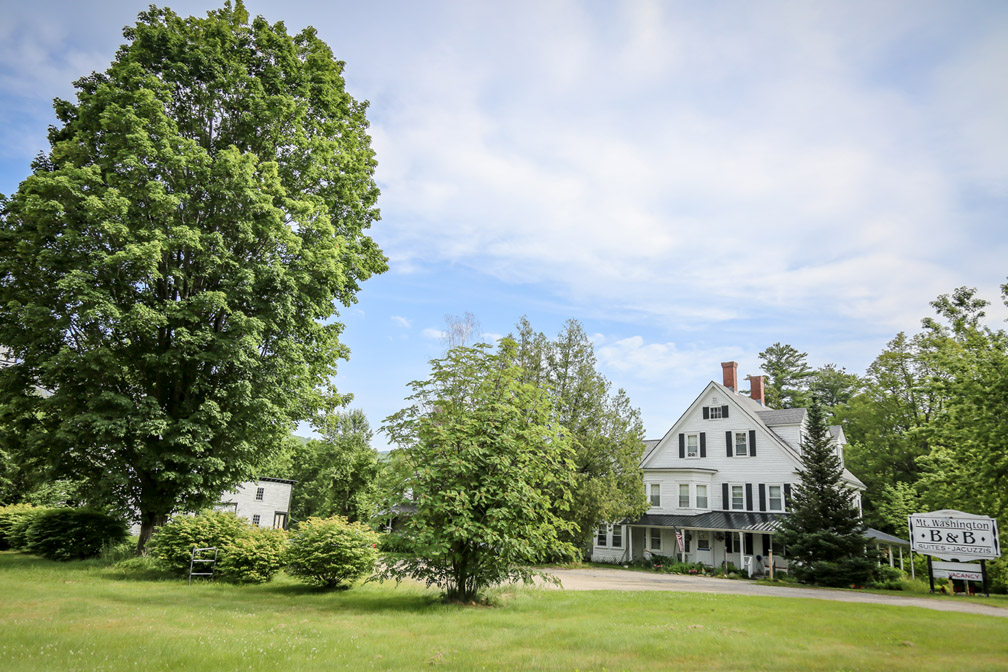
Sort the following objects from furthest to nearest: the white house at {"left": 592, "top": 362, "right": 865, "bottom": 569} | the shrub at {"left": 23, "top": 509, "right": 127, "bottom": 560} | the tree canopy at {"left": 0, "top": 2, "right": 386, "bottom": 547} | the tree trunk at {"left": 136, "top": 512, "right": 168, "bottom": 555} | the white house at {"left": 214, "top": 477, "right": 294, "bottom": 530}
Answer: the white house at {"left": 214, "top": 477, "right": 294, "bottom": 530}, the white house at {"left": 592, "top": 362, "right": 865, "bottom": 569}, the shrub at {"left": 23, "top": 509, "right": 127, "bottom": 560}, the tree trunk at {"left": 136, "top": 512, "right": 168, "bottom": 555}, the tree canopy at {"left": 0, "top": 2, "right": 386, "bottom": 547}

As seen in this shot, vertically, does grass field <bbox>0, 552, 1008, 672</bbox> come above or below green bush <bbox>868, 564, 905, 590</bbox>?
above

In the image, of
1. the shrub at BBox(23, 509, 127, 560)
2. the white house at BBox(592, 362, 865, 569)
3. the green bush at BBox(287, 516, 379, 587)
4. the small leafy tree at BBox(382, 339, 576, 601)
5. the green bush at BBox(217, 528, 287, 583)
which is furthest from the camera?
the white house at BBox(592, 362, 865, 569)

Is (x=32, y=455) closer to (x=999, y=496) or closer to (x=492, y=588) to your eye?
(x=492, y=588)

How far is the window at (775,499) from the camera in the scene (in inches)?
1437

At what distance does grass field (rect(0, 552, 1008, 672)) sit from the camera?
795cm

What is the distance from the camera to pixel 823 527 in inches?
1113

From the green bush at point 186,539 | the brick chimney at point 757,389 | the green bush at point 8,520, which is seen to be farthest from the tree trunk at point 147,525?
the brick chimney at point 757,389

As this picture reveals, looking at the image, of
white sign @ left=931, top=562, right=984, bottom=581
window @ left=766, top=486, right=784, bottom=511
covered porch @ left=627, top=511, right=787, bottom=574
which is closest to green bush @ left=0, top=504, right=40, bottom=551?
covered porch @ left=627, top=511, right=787, bottom=574

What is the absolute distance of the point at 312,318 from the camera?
732 inches

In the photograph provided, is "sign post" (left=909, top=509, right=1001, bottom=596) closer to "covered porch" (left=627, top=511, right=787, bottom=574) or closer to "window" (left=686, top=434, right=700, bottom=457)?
"covered porch" (left=627, top=511, right=787, bottom=574)

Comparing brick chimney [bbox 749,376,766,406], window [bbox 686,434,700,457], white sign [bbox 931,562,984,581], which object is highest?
brick chimney [bbox 749,376,766,406]

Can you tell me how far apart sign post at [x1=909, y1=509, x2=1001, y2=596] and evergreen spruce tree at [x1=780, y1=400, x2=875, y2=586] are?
139 inches

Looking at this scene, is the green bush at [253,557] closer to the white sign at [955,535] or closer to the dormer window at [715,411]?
the white sign at [955,535]

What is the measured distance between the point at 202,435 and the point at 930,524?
26.7 m
